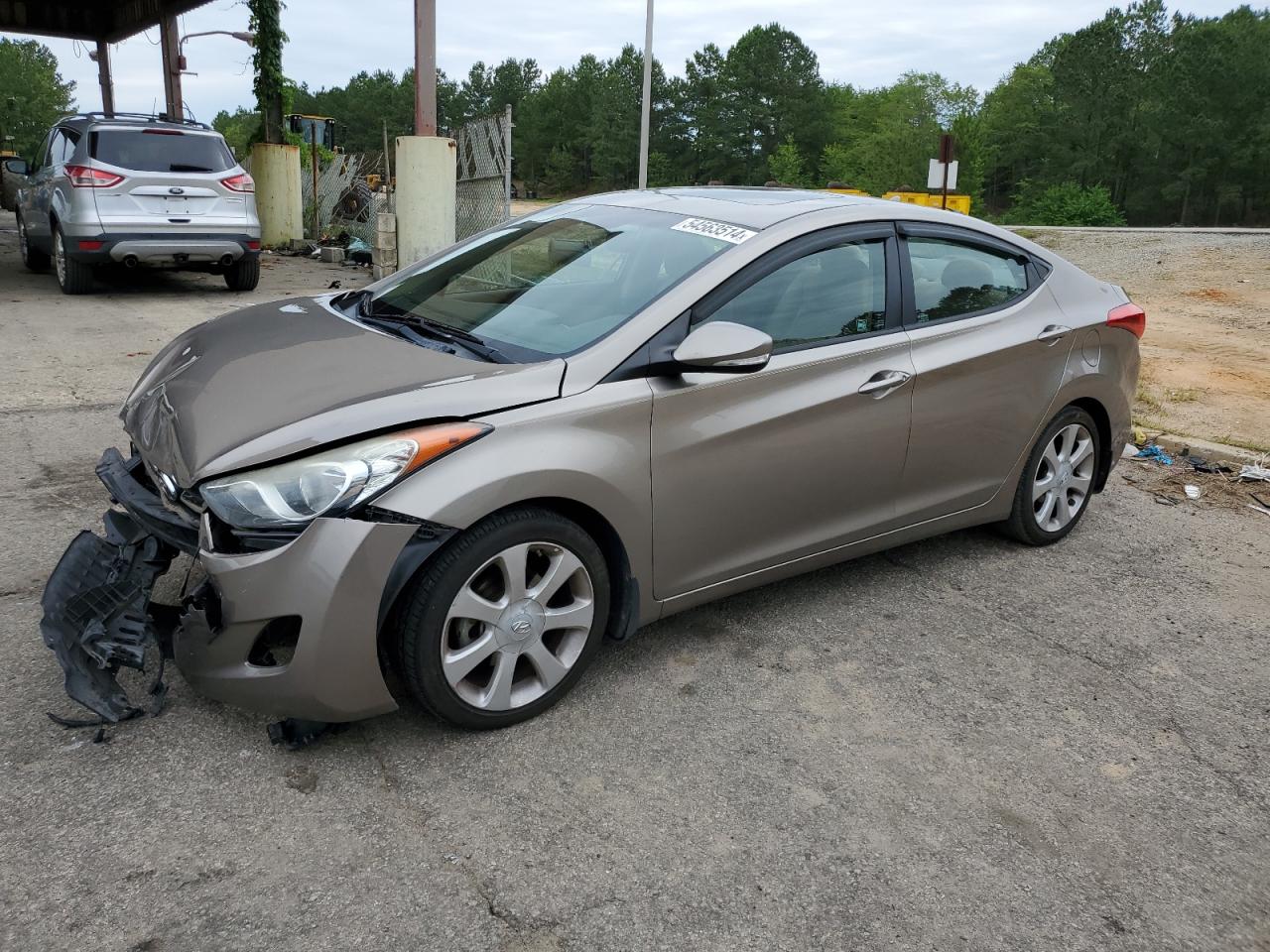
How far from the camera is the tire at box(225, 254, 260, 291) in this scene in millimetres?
11445

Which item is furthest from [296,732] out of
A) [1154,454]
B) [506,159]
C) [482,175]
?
[482,175]

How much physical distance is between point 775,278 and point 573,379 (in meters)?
0.92

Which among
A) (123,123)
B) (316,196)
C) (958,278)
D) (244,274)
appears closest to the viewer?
(958,278)

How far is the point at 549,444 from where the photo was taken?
9.67 ft

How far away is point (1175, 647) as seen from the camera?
3.91 m

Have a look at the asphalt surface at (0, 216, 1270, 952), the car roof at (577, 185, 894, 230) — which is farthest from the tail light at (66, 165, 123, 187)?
the car roof at (577, 185, 894, 230)

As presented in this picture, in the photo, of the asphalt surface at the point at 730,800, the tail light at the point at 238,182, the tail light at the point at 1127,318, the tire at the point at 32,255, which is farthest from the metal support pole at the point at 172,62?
the tail light at the point at 1127,318

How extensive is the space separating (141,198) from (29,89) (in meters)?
94.1

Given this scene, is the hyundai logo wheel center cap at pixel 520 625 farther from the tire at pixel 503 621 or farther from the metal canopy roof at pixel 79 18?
the metal canopy roof at pixel 79 18

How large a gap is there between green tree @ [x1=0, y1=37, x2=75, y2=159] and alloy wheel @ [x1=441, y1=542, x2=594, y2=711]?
94998mm

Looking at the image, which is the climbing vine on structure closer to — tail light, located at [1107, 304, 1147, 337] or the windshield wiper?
the windshield wiper

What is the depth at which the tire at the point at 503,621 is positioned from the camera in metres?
2.81

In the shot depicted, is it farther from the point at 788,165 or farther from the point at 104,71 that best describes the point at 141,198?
the point at 788,165

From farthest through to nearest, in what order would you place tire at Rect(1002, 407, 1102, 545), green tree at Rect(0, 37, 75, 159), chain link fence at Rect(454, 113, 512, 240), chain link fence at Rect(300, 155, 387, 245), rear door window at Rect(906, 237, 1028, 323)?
green tree at Rect(0, 37, 75, 159) → chain link fence at Rect(300, 155, 387, 245) → chain link fence at Rect(454, 113, 512, 240) → tire at Rect(1002, 407, 1102, 545) → rear door window at Rect(906, 237, 1028, 323)
